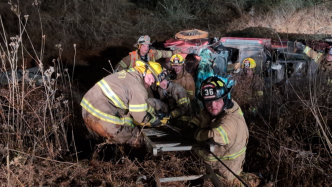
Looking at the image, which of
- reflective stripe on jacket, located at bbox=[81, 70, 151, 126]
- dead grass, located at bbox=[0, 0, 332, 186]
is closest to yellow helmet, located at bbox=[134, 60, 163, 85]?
reflective stripe on jacket, located at bbox=[81, 70, 151, 126]

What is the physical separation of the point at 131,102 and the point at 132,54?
8.73 feet

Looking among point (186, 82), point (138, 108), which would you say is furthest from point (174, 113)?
point (186, 82)

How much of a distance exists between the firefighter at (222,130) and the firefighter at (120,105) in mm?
1079

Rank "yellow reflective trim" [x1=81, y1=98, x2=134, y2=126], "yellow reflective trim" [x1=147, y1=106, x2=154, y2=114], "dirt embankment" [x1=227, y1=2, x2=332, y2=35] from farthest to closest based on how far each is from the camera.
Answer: "dirt embankment" [x1=227, y1=2, x2=332, y2=35], "yellow reflective trim" [x1=147, y1=106, x2=154, y2=114], "yellow reflective trim" [x1=81, y1=98, x2=134, y2=126]

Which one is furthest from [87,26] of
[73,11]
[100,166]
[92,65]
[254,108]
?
[100,166]

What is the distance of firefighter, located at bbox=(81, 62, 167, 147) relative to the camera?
166 inches

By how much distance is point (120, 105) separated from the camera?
430cm

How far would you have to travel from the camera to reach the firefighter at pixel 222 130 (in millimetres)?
3090

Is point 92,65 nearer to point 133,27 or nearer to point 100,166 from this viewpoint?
point 133,27

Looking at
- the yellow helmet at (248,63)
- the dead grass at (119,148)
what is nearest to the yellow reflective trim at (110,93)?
the dead grass at (119,148)

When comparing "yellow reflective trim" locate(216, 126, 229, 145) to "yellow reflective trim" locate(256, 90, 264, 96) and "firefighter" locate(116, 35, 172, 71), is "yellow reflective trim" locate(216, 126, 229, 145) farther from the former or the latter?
"firefighter" locate(116, 35, 172, 71)

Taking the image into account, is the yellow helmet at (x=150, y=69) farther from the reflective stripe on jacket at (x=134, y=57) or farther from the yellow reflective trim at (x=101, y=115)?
the reflective stripe on jacket at (x=134, y=57)

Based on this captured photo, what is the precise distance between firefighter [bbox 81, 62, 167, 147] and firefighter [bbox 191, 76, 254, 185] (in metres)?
1.08

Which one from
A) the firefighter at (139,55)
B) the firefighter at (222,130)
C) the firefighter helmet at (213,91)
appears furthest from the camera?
the firefighter at (139,55)
